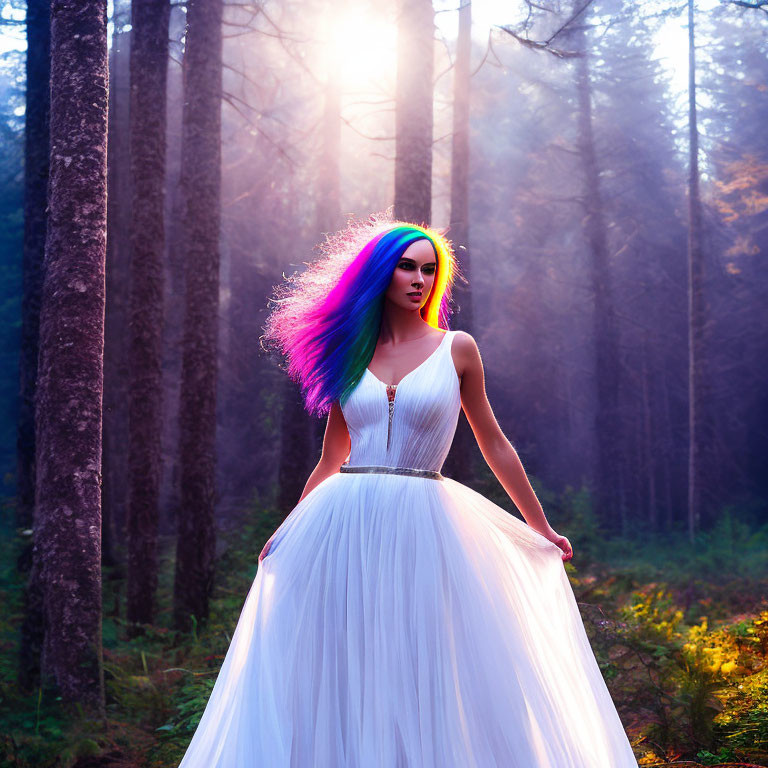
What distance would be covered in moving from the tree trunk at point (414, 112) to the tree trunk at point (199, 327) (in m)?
2.59

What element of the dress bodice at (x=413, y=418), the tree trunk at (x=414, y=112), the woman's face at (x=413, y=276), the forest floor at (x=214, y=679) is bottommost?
the forest floor at (x=214, y=679)

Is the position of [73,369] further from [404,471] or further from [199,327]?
[199,327]

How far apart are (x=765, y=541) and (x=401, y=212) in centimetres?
1378

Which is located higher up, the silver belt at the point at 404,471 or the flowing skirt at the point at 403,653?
the silver belt at the point at 404,471

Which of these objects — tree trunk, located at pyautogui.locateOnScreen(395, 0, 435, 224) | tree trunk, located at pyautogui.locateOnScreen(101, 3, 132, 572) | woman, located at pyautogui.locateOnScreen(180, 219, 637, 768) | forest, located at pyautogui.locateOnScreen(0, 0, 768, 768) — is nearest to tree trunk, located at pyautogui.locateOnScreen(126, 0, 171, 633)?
forest, located at pyautogui.locateOnScreen(0, 0, 768, 768)

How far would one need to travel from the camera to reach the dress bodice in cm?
355

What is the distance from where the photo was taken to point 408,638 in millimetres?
3045

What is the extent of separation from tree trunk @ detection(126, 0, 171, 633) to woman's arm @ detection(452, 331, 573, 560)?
688 cm

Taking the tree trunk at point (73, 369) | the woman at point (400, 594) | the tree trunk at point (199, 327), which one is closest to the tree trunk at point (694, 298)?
the tree trunk at point (199, 327)

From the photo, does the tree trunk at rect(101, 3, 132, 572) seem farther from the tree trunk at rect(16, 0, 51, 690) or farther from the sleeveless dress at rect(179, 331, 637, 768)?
the sleeveless dress at rect(179, 331, 637, 768)

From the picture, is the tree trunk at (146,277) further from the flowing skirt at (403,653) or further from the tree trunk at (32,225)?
the flowing skirt at (403,653)

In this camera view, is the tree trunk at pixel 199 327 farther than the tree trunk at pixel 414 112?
Yes

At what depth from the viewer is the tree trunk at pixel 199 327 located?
9.20 m

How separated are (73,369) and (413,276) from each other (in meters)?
2.84
